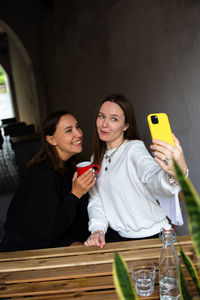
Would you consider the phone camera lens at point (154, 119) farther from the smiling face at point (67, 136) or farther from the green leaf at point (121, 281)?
the smiling face at point (67, 136)

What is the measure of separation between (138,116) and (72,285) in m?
2.12

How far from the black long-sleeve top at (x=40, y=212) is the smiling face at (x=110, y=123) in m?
0.41

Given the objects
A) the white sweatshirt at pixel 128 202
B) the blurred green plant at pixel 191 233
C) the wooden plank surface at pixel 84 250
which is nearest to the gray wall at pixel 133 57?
the white sweatshirt at pixel 128 202

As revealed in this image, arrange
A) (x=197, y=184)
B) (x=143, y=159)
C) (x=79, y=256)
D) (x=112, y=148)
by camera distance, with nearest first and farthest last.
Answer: (x=79, y=256) < (x=143, y=159) < (x=112, y=148) < (x=197, y=184)

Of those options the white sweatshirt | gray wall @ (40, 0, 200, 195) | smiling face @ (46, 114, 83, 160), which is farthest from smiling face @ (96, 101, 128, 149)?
gray wall @ (40, 0, 200, 195)

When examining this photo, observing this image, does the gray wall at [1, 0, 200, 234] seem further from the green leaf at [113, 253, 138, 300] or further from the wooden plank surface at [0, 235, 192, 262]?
the green leaf at [113, 253, 138, 300]

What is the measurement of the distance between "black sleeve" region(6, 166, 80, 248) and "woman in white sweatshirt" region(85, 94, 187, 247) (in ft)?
0.52

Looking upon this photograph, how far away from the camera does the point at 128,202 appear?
1875 millimetres

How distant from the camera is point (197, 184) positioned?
224 cm

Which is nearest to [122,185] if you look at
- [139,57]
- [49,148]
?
[49,148]

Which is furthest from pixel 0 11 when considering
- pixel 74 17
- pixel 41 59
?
pixel 74 17

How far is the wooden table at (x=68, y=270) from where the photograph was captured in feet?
3.80

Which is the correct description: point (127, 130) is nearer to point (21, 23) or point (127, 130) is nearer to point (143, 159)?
point (143, 159)

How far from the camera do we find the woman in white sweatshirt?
1.84m
